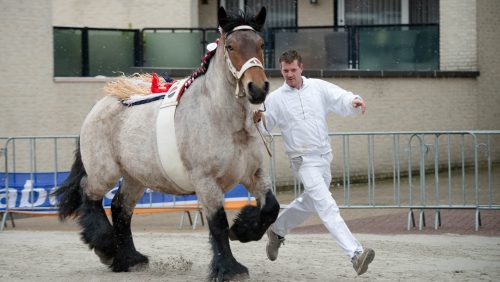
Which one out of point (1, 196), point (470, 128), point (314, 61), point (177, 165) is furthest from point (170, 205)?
point (470, 128)

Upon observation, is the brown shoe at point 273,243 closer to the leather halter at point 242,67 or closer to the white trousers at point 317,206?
the white trousers at point 317,206

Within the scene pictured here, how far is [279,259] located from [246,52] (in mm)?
3006

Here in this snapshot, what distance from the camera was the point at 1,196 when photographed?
1399cm

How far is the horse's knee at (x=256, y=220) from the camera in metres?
8.34

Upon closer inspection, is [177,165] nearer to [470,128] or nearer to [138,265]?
[138,265]

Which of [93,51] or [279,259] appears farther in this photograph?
[93,51]

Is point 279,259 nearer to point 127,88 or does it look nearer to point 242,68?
point 127,88

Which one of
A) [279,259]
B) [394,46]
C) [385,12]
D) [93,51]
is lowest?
[279,259]

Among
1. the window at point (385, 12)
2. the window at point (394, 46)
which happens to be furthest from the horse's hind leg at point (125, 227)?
the window at point (385, 12)

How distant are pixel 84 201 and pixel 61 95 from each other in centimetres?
843

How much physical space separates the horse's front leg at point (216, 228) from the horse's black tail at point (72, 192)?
2.08m

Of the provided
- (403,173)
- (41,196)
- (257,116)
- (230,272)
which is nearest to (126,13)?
(403,173)

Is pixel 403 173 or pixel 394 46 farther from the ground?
pixel 394 46

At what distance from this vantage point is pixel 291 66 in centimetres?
878
